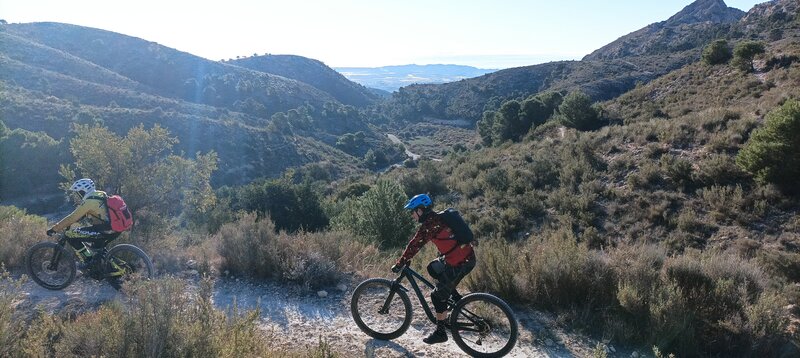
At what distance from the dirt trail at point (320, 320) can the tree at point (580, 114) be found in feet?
82.9

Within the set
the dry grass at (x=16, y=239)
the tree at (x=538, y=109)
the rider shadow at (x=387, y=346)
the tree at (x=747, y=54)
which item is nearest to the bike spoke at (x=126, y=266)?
the dry grass at (x=16, y=239)

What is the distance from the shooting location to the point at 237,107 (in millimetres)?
69438

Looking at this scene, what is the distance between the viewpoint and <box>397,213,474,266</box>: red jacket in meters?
4.62

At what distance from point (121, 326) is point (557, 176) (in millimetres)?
17158

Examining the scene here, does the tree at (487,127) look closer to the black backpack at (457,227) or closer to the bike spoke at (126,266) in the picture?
the bike spoke at (126,266)

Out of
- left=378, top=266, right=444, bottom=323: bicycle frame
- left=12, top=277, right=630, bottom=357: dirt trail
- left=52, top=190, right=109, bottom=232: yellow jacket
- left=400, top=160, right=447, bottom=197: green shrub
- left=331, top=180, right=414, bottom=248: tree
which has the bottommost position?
left=400, top=160, right=447, bottom=197: green shrub

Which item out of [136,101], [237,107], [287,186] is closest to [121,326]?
[287,186]

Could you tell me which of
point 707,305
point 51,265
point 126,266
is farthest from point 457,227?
point 51,265

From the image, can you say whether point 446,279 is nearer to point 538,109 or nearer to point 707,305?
point 707,305

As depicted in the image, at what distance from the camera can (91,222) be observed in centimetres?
627

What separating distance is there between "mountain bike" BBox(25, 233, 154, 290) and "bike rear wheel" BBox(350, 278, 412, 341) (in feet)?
10.5

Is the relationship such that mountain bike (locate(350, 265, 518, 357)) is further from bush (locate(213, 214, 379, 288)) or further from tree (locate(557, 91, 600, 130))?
tree (locate(557, 91, 600, 130))

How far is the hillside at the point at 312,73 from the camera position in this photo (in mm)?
109375

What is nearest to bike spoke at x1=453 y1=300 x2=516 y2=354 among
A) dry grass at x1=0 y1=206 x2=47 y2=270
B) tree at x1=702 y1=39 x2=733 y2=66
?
dry grass at x1=0 y1=206 x2=47 y2=270
